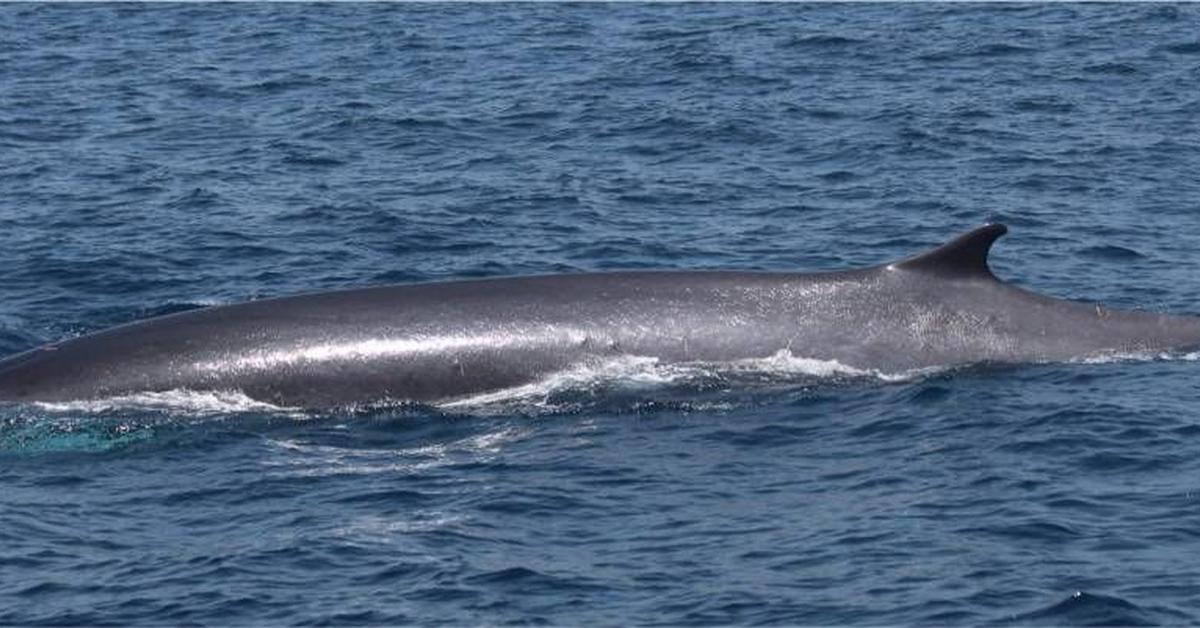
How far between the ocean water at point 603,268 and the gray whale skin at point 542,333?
309mm

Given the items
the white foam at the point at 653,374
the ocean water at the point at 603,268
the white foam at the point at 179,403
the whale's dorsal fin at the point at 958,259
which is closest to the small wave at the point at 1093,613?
the ocean water at the point at 603,268

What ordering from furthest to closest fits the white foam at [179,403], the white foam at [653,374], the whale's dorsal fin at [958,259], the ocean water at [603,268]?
the whale's dorsal fin at [958,259] → the white foam at [653,374] → the white foam at [179,403] → the ocean water at [603,268]

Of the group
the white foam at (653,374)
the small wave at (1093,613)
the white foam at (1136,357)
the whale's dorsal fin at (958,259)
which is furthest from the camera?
the white foam at (1136,357)

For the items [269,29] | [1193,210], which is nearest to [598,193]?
[1193,210]

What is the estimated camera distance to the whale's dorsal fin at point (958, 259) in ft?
76.2

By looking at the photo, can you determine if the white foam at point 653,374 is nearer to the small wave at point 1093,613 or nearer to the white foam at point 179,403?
the white foam at point 179,403

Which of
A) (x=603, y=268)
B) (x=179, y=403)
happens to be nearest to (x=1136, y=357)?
(x=603, y=268)

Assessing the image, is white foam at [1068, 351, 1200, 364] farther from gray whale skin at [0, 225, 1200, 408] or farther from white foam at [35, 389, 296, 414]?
white foam at [35, 389, 296, 414]

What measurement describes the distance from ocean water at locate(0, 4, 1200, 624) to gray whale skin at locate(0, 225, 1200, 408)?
0.31m

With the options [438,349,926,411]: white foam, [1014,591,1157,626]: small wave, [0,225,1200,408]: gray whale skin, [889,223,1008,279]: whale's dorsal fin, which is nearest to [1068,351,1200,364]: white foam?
[0,225,1200,408]: gray whale skin

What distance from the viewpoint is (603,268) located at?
1233 inches

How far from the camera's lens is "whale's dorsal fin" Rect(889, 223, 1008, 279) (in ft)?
76.2

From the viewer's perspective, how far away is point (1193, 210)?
3409 cm

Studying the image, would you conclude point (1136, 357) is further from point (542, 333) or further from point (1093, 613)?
point (1093, 613)
